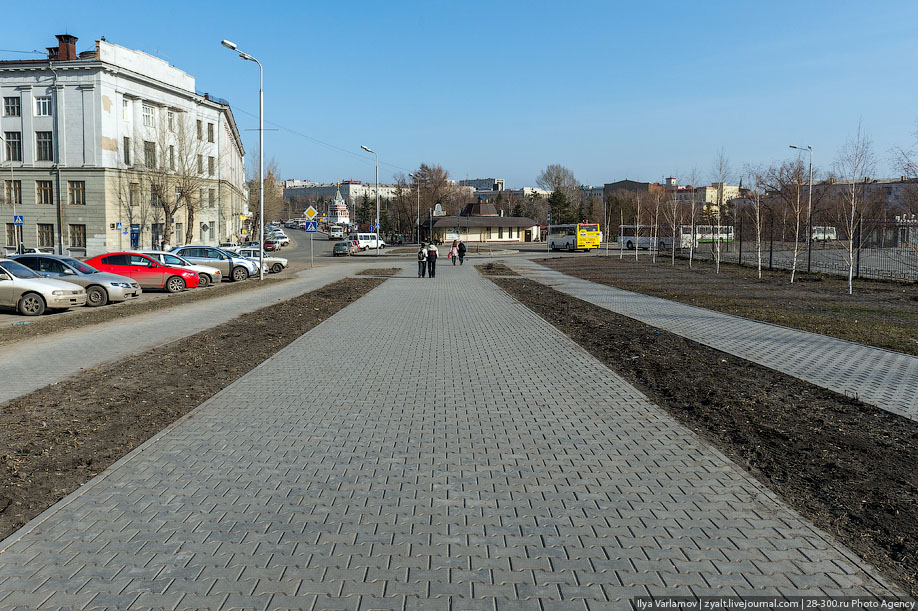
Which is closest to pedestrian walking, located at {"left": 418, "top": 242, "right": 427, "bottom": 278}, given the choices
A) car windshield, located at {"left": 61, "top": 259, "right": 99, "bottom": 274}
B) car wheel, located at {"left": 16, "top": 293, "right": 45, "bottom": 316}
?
car windshield, located at {"left": 61, "top": 259, "right": 99, "bottom": 274}

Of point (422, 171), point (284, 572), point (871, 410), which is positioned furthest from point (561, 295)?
point (422, 171)

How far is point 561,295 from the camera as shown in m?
22.2

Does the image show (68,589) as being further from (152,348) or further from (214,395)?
(152,348)

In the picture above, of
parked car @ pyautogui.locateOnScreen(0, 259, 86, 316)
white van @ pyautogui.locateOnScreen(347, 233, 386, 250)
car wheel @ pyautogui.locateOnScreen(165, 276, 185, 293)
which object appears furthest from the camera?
white van @ pyautogui.locateOnScreen(347, 233, 386, 250)

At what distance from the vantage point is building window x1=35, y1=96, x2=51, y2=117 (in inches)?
1950

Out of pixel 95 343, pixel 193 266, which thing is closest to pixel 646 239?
pixel 193 266

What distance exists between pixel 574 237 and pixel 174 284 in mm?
50943

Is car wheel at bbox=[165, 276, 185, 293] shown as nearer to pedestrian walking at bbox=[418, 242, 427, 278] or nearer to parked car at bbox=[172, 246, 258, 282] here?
parked car at bbox=[172, 246, 258, 282]

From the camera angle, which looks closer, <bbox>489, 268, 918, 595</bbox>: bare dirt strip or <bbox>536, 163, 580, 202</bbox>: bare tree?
<bbox>489, 268, 918, 595</bbox>: bare dirt strip

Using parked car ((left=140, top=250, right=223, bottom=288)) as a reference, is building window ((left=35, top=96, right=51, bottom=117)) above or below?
above

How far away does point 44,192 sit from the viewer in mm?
50562

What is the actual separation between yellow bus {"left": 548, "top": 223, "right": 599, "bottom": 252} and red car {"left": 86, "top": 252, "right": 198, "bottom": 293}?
166 ft

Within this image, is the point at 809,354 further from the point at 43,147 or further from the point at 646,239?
the point at 646,239

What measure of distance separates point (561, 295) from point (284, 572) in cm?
1911
